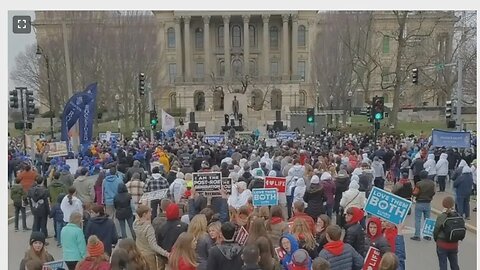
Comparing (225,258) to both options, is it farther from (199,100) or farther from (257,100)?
(199,100)

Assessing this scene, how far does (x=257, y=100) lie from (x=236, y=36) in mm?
11029

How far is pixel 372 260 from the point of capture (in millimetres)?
6504

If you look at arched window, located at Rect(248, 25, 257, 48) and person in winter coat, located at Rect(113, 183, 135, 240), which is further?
arched window, located at Rect(248, 25, 257, 48)

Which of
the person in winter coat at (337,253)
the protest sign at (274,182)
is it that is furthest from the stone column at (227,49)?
the person in winter coat at (337,253)

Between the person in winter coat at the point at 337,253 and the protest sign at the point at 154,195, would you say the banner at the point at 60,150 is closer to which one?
the protest sign at the point at 154,195

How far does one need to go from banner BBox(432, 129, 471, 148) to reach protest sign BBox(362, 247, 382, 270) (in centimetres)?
1118

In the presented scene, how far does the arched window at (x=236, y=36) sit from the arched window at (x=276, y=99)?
380 inches

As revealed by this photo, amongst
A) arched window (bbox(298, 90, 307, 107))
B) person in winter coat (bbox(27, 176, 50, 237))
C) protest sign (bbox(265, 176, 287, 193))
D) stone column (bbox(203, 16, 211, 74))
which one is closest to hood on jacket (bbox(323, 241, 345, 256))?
protest sign (bbox(265, 176, 287, 193))

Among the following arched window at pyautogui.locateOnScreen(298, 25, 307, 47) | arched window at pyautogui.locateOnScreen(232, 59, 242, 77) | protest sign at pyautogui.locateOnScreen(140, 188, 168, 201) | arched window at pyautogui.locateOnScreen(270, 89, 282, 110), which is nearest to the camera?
protest sign at pyautogui.locateOnScreen(140, 188, 168, 201)

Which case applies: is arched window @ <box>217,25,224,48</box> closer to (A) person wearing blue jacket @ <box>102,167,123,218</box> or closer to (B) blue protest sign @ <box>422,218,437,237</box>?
(A) person wearing blue jacket @ <box>102,167,123,218</box>

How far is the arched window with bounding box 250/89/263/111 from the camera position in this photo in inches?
2514

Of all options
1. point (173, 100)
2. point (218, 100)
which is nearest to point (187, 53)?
point (173, 100)

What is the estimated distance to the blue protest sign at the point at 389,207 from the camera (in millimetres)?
7414
